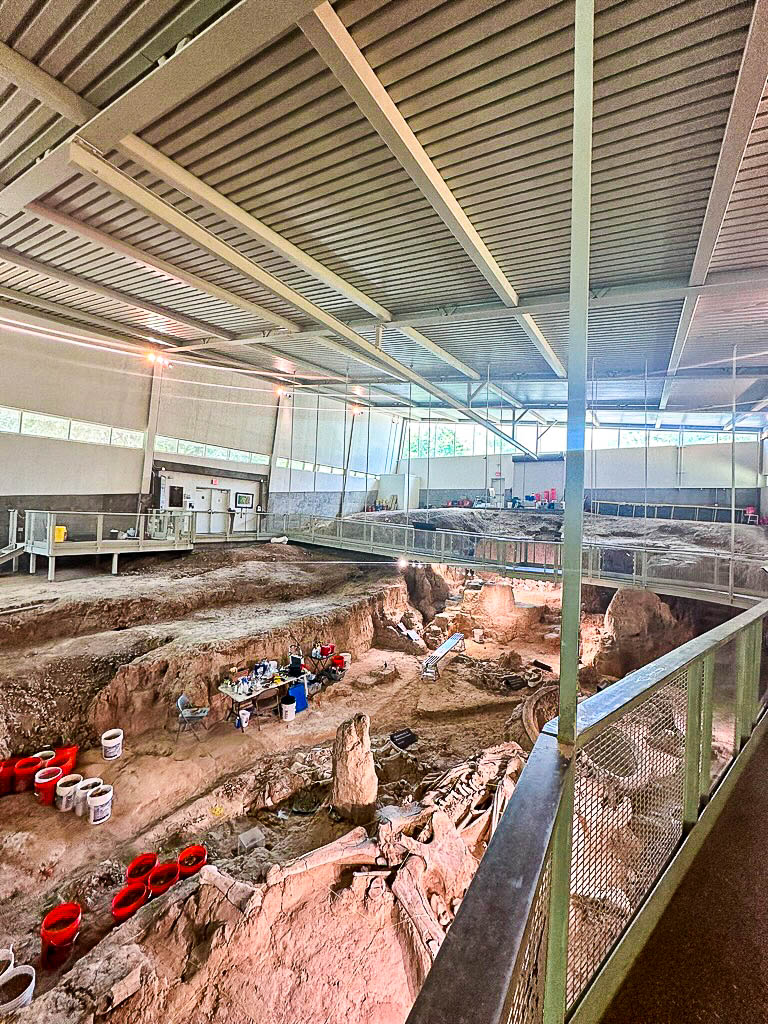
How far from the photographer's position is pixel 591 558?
8695 millimetres

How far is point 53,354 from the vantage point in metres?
11.8

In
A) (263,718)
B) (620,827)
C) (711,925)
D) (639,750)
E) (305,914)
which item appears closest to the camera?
(711,925)

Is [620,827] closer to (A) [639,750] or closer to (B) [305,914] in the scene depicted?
(A) [639,750]

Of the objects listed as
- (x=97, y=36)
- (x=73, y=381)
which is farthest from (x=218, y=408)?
(x=97, y=36)

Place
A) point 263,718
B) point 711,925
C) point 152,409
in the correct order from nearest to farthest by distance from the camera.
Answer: point 711,925 → point 263,718 → point 152,409

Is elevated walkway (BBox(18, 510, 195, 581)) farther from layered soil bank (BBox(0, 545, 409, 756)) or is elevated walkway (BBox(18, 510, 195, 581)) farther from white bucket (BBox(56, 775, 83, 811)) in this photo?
white bucket (BBox(56, 775, 83, 811))

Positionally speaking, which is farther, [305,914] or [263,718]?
[263,718]

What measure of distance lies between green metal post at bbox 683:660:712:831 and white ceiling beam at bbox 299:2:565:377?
15.9 feet

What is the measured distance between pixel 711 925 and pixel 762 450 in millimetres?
14768

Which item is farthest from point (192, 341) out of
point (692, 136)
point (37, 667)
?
point (692, 136)

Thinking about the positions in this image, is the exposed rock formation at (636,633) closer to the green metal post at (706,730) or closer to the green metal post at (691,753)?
the green metal post at (706,730)

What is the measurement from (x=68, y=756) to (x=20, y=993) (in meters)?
3.21

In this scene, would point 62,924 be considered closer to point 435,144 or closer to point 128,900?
point 128,900

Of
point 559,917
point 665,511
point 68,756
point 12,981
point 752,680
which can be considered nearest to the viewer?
point 559,917
